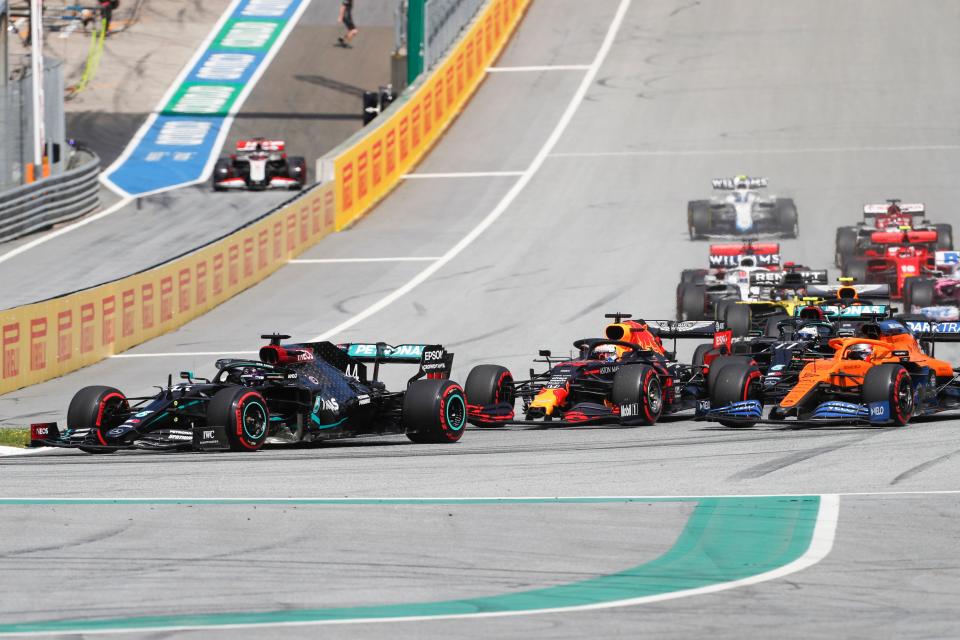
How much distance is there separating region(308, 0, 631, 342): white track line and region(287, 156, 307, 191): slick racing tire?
5443 millimetres

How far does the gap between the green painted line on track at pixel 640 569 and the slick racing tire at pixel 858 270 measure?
18.4 meters

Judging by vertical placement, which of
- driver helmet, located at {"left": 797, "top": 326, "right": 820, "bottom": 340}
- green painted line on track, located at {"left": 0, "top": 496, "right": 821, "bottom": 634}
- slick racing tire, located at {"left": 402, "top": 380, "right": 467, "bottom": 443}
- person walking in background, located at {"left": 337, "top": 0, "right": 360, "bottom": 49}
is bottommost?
green painted line on track, located at {"left": 0, "top": 496, "right": 821, "bottom": 634}

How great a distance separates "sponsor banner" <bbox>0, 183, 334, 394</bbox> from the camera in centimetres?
2448

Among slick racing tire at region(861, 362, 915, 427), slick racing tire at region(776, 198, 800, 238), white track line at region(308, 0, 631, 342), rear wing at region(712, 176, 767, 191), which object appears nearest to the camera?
slick racing tire at region(861, 362, 915, 427)

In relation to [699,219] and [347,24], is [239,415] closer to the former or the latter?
[699,219]

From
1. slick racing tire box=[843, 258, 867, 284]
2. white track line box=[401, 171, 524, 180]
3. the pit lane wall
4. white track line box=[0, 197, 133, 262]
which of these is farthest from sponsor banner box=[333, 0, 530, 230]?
slick racing tire box=[843, 258, 867, 284]

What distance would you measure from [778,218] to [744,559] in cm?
2690

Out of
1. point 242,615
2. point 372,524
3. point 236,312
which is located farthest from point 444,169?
point 242,615

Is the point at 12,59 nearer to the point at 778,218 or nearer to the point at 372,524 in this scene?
the point at 778,218

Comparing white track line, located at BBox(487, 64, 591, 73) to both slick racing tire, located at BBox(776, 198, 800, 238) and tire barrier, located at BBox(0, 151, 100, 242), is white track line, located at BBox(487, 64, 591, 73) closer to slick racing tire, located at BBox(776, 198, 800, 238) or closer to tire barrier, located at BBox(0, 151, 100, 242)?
tire barrier, located at BBox(0, 151, 100, 242)

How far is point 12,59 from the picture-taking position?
5575 centimetres

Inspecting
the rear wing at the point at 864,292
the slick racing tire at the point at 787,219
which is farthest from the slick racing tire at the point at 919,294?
the slick racing tire at the point at 787,219

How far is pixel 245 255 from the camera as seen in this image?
33.7 m

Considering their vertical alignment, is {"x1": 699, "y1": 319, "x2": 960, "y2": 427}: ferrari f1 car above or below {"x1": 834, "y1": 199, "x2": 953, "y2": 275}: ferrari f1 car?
below
